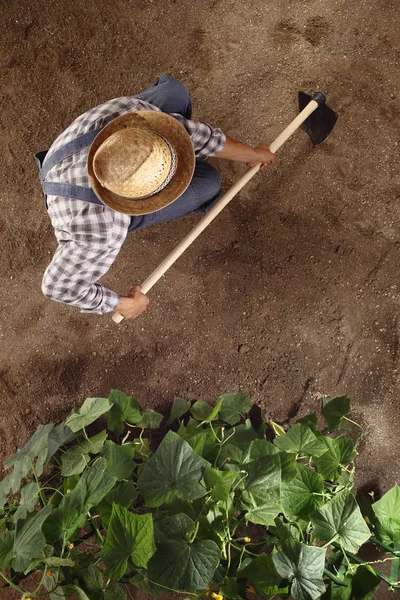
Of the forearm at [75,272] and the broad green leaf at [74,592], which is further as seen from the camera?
the forearm at [75,272]

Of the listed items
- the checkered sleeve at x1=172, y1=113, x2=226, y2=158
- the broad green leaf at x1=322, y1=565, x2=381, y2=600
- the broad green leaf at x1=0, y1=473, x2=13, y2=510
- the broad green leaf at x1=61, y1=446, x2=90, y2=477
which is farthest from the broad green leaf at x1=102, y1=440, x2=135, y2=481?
the checkered sleeve at x1=172, y1=113, x2=226, y2=158

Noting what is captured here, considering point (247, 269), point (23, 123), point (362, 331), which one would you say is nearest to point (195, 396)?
point (247, 269)

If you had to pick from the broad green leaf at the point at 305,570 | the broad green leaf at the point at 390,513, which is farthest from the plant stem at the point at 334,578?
the broad green leaf at the point at 390,513

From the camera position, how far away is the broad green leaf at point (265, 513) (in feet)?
4.58

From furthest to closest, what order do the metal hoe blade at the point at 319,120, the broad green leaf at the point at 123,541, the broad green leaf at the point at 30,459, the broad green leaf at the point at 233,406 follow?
the metal hoe blade at the point at 319,120 → the broad green leaf at the point at 233,406 → the broad green leaf at the point at 30,459 → the broad green leaf at the point at 123,541

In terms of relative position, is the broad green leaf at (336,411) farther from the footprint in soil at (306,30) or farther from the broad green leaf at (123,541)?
the footprint in soil at (306,30)

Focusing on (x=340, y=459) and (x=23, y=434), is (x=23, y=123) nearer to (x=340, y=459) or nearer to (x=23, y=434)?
(x=23, y=434)

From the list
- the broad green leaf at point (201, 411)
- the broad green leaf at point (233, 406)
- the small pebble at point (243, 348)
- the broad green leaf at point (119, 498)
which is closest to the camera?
the broad green leaf at point (119, 498)

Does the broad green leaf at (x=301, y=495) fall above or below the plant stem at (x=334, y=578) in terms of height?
above

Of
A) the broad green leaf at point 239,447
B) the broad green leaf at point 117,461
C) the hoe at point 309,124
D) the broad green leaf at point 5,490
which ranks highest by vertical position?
the hoe at point 309,124

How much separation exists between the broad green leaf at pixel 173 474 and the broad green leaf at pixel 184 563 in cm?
9

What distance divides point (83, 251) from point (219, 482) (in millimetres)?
819

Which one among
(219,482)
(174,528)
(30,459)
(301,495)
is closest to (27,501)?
(30,459)

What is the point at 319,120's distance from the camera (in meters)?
2.25
